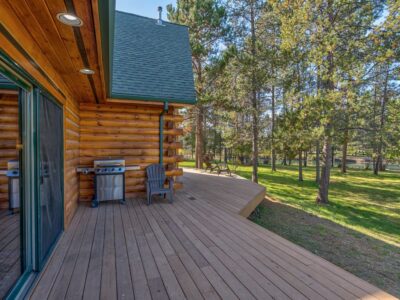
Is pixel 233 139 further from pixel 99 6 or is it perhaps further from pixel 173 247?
pixel 99 6

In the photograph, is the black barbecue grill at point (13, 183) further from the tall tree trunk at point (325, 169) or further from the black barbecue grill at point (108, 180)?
the tall tree trunk at point (325, 169)

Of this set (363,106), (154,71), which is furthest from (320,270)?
(363,106)

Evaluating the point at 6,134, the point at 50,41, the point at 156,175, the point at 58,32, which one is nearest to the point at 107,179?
the point at 156,175

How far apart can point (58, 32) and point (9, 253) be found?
1.98 metres

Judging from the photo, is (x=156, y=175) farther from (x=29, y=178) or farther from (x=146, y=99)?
(x=29, y=178)

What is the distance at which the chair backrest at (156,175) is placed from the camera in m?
4.77

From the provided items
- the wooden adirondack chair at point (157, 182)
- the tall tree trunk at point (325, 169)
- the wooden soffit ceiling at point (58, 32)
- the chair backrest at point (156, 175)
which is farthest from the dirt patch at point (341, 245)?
the wooden soffit ceiling at point (58, 32)

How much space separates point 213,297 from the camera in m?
1.82

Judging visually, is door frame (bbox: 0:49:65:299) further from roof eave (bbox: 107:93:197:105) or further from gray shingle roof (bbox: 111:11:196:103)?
gray shingle roof (bbox: 111:11:196:103)

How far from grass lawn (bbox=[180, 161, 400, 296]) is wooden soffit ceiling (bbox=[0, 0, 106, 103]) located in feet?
15.7

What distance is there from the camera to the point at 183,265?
2.31 m

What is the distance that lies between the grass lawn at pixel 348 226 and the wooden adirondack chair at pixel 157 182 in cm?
248

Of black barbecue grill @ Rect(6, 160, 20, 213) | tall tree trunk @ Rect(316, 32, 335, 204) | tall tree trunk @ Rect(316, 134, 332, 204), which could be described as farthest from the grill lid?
tall tree trunk @ Rect(316, 134, 332, 204)

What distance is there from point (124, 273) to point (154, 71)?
4642 mm
